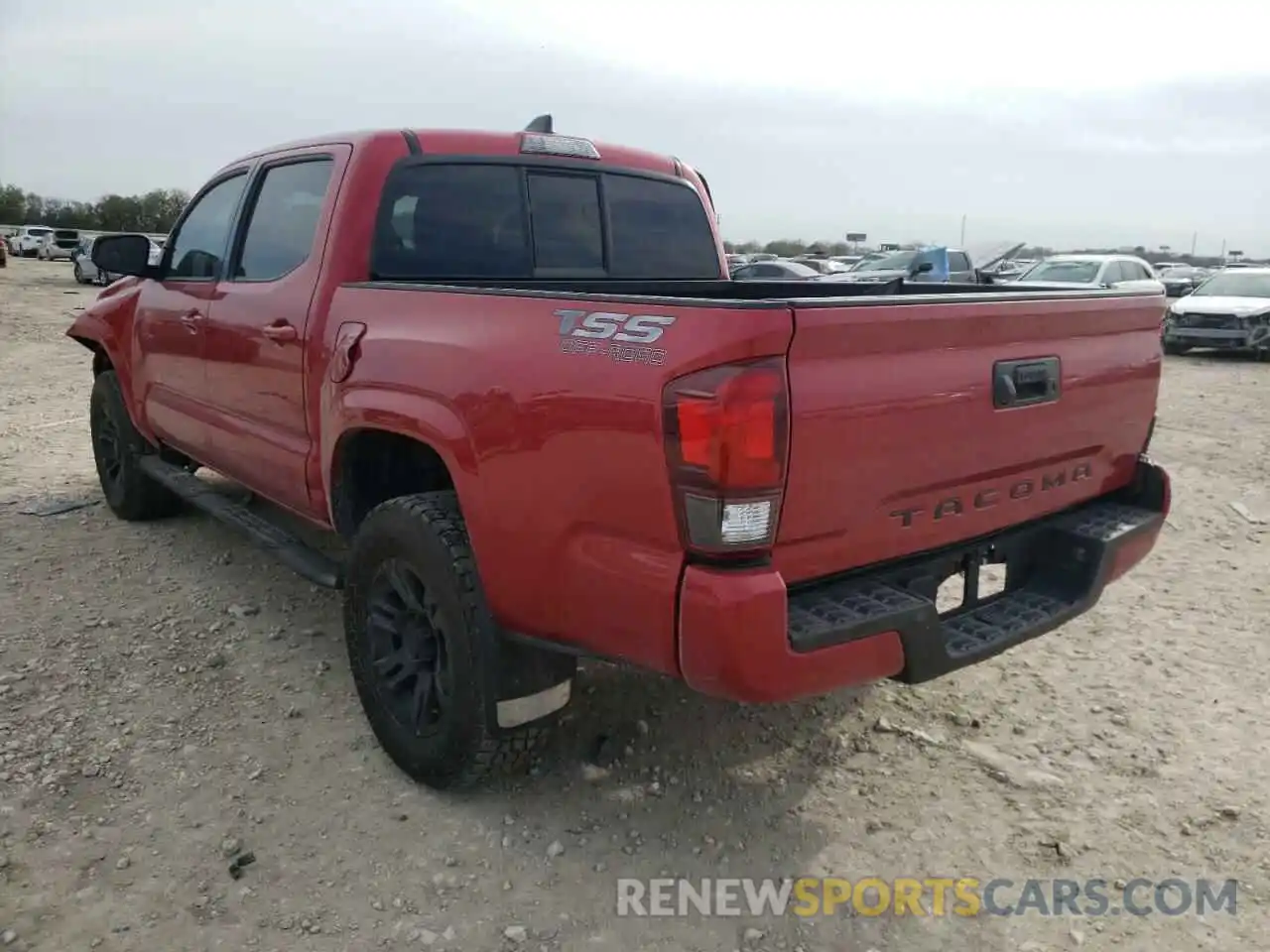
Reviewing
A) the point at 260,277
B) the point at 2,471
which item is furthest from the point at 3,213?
the point at 260,277

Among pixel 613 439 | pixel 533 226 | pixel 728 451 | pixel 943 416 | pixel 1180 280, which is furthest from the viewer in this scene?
pixel 1180 280

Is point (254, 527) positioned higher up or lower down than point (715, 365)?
lower down

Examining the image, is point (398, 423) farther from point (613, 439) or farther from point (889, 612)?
point (889, 612)

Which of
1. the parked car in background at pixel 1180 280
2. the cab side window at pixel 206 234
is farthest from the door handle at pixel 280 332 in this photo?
the parked car in background at pixel 1180 280

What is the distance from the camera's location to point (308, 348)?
3.50m

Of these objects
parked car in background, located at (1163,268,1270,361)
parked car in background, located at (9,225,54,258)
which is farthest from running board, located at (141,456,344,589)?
parked car in background, located at (9,225,54,258)

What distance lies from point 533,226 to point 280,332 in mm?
1023

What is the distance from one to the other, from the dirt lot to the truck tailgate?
91cm

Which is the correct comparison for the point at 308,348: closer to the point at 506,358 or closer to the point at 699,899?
the point at 506,358

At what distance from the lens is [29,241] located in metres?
43.4

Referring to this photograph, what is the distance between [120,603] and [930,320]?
373 centimetres

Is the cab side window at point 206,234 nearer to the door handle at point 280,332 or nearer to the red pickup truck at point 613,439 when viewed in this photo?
the red pickup truck at point 613,439

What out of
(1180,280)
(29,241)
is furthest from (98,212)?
(1180,280)

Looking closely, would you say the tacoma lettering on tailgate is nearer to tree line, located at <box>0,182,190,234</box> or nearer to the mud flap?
the mud flap
